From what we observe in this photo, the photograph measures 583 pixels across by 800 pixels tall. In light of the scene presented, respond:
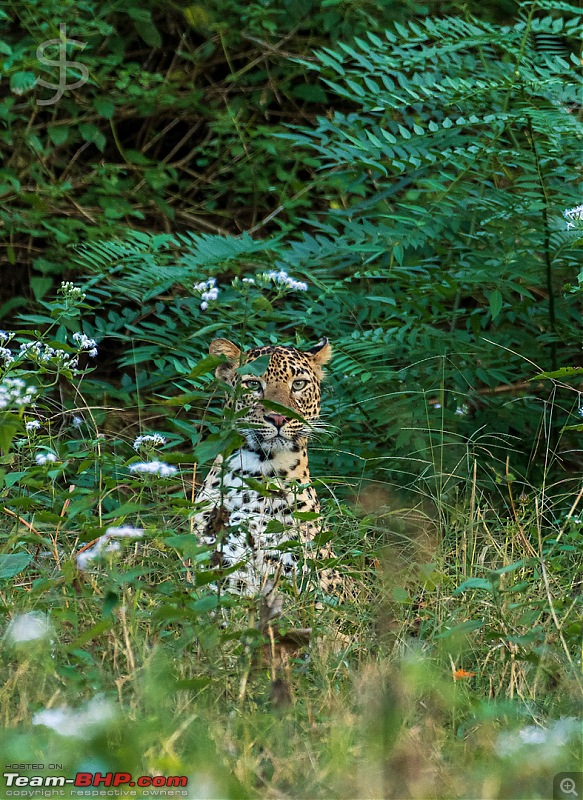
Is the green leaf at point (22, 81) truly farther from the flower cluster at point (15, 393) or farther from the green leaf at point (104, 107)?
the flower cluster at point (15, 393)

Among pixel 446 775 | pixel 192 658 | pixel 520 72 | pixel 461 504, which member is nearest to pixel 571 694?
pixel 446 775

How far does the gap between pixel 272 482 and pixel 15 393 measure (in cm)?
112

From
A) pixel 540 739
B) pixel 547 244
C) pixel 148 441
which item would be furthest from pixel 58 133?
pixel 540 739

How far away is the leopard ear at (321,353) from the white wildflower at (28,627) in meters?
2.07

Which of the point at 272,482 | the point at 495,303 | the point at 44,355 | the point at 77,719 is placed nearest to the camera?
the point at 77,719

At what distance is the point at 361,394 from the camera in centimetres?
550

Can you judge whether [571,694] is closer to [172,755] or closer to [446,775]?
[446,775]

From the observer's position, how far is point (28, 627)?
3.23m

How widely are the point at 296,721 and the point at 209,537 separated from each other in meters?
1.37

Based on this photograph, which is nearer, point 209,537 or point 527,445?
point 209,537

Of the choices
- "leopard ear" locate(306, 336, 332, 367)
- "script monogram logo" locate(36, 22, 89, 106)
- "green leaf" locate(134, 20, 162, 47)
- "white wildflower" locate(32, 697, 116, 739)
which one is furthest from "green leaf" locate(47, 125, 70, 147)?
"white wildflower" locate(32, 697, 116, 739)

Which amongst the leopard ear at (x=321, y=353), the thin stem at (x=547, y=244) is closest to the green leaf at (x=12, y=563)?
the leopard ear at (x=321, y=353)

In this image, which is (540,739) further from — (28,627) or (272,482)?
(272,482)

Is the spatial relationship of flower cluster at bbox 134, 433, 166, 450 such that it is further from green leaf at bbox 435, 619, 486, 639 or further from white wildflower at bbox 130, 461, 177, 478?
green leaf at bbox 435, 619, 486, 639
